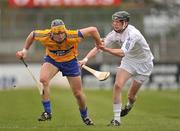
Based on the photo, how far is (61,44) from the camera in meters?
15.2

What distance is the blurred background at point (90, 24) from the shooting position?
39312 mm

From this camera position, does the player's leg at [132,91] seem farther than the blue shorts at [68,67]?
Yes

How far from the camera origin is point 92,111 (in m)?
21.9

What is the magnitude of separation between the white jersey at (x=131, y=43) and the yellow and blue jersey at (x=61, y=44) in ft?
3.50

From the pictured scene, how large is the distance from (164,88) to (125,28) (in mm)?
22481

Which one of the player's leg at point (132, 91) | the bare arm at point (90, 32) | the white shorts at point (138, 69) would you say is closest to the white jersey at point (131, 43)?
the white shorts at point (138, 69)

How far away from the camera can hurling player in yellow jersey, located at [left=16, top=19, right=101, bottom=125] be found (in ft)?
49.3

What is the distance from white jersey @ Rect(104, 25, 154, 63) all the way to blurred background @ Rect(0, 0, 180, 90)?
71.5 ft

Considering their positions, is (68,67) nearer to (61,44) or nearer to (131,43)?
(61,44)

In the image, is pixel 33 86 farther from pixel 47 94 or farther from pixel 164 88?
pixel 47 94

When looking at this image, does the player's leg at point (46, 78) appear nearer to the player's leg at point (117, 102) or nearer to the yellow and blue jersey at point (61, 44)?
the yellow and blue jersey at point (61, 44)

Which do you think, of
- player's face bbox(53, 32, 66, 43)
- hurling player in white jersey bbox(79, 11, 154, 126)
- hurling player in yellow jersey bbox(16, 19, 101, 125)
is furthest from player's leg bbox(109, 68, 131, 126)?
player's face bbox(53, 32, 66, 43)

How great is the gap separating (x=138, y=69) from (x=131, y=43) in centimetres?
166

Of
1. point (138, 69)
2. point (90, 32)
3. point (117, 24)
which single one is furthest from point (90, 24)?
point (90, 32)
